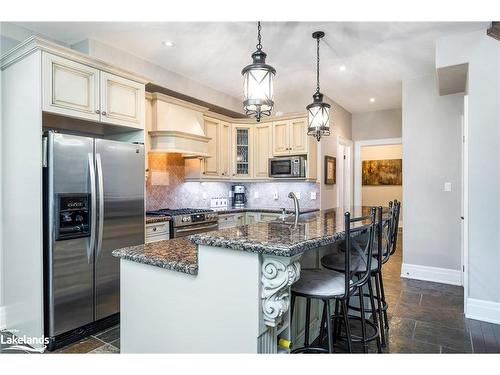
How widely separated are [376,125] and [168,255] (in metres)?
5.74

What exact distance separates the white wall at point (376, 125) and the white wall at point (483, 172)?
10.4 feet

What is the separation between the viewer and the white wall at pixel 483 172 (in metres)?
2.85

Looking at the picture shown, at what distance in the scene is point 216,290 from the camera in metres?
1.41

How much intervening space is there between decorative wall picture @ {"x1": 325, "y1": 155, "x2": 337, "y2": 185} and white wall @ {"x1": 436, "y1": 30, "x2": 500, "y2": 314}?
2425 millimetres

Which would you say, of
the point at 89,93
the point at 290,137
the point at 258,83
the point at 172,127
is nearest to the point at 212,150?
the point at 172,127

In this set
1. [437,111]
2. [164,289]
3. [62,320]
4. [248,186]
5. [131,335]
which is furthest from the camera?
[248,186]

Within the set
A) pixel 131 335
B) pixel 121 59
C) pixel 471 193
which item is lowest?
pixel 131 335

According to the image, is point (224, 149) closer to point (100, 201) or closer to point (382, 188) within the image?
point (100, 201)

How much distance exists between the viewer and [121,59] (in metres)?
3.38

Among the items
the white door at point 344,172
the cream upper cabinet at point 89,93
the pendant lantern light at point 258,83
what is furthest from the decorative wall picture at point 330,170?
the pendant lantern light at point 258,83
